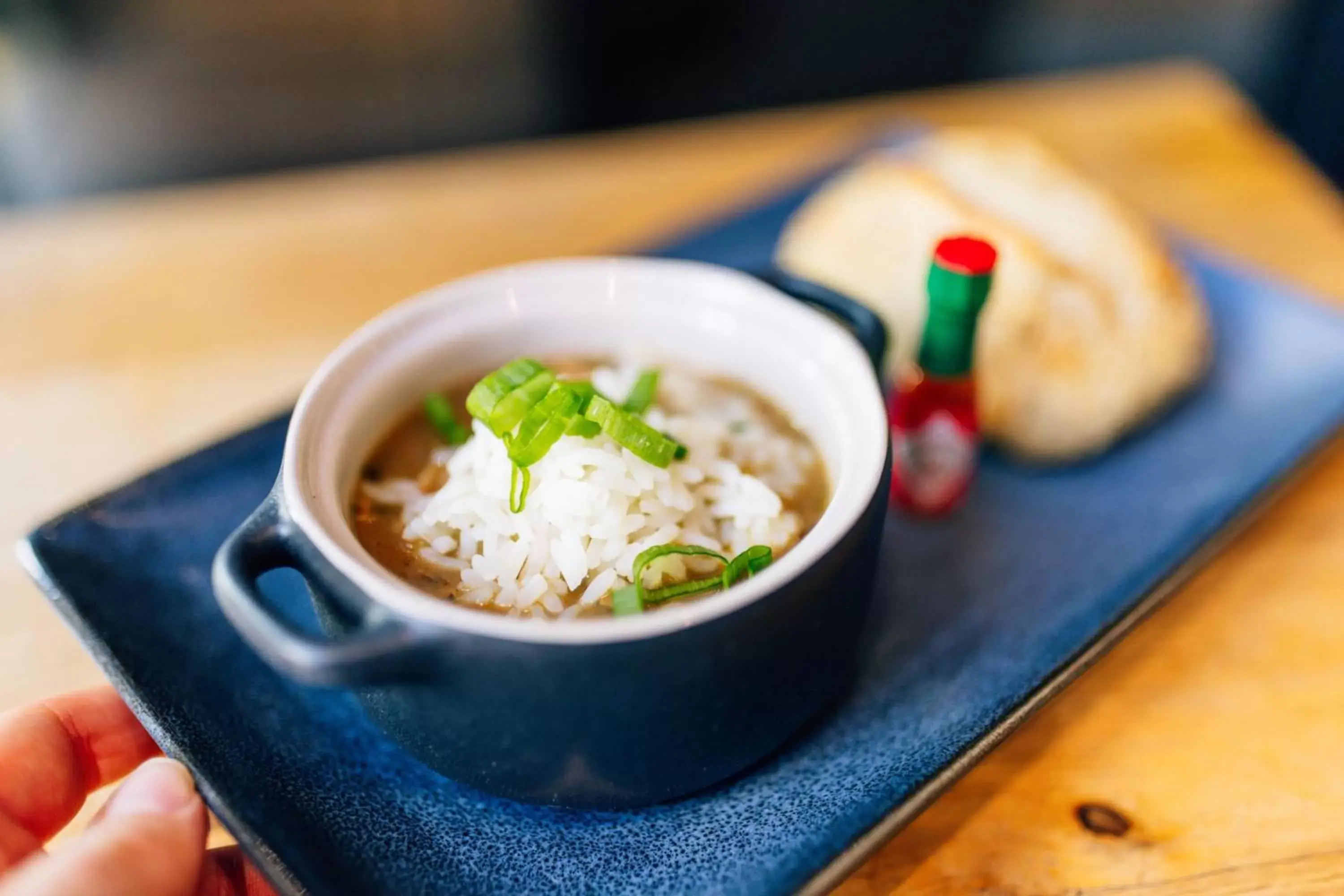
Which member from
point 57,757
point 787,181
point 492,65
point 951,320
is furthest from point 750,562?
point 492,65

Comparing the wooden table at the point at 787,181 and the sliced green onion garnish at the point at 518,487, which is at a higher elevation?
the sliced green onion garnish at the point at 518,487

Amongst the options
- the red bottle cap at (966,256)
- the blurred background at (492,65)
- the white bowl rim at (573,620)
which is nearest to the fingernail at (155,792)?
the white bowl rim at (573,620)

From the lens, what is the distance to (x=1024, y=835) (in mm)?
1277

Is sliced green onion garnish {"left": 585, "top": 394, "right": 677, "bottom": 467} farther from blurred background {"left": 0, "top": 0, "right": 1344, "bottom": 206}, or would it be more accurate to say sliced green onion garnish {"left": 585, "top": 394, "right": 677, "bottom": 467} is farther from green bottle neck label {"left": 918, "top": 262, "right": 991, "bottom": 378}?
blurred background {"left": 0, "top": 0, "right": 1344, "bottom": 206}

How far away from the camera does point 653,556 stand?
115 centimetres

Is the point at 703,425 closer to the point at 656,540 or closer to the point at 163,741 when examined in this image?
the point at 656,540

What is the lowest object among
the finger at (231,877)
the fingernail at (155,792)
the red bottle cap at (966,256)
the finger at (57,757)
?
the finger at (231,877)

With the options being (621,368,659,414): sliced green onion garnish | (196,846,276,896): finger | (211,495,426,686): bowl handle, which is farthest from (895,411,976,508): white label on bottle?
(196,846,276,896): finger

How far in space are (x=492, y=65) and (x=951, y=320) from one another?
8.50ft

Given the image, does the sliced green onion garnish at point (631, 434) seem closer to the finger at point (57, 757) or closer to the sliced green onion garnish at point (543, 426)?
the sliced green onion garnish at point (543, 426)

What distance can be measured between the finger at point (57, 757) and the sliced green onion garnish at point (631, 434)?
2.13 feet

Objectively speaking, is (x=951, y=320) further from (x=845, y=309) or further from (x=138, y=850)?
(x=138, y=850)

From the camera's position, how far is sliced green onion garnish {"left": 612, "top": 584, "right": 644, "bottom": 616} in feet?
3.67

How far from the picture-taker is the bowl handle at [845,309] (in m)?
1.41
